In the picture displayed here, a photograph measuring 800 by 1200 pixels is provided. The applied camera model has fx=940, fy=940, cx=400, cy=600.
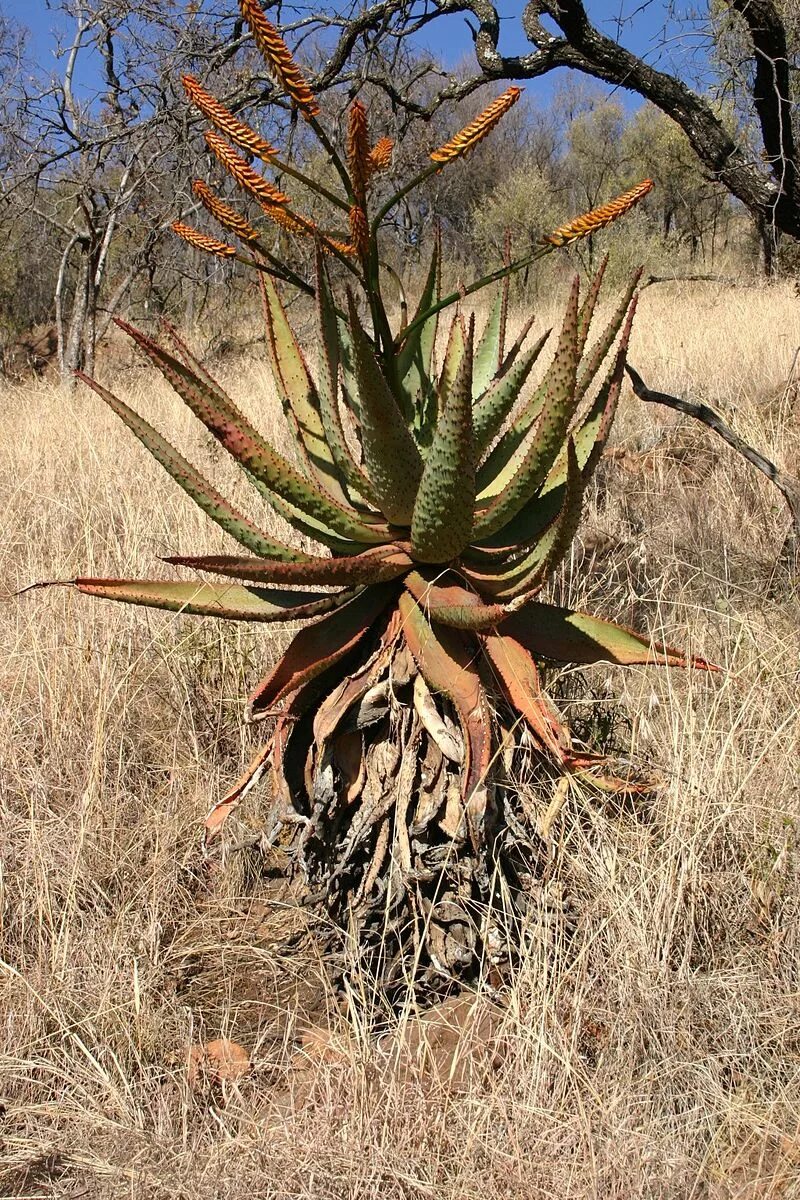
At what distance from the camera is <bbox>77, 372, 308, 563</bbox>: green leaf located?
2033 millimetres

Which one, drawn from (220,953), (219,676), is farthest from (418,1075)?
(219,676)

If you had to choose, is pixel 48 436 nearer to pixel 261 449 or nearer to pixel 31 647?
Result: pixel 31 647

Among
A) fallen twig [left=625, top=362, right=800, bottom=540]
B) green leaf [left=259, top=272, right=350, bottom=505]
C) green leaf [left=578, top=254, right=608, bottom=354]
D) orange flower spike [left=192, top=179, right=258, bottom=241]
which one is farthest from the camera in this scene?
fallen twig [left=625, top=362, right=800, bottom=540]

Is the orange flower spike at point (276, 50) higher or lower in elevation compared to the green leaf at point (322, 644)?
higher

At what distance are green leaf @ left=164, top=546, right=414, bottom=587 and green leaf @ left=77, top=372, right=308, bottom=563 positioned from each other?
0.30 ft

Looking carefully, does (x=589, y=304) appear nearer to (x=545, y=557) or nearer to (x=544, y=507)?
(x=544, y=507)

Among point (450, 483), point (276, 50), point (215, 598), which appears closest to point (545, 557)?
point (450, 483)

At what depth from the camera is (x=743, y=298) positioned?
38.7ft

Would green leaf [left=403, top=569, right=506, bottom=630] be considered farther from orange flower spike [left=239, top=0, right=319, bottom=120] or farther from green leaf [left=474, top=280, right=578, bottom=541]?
orange flower spike [left=239, top=0, right=319, bottom=120]

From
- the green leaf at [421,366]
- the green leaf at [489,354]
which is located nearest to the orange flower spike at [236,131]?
the green leaf at [421,366]

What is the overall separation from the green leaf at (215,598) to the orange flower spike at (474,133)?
93 centimetres

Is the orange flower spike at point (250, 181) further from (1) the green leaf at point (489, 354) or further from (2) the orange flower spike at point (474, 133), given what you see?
(1) the green leaf at point (489, 354)

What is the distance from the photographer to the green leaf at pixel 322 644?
83.0 inches

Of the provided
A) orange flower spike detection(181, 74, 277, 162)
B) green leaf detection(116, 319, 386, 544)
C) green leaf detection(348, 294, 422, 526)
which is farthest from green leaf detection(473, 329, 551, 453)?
orange flower spike detection(181, 74, 277, 162)
